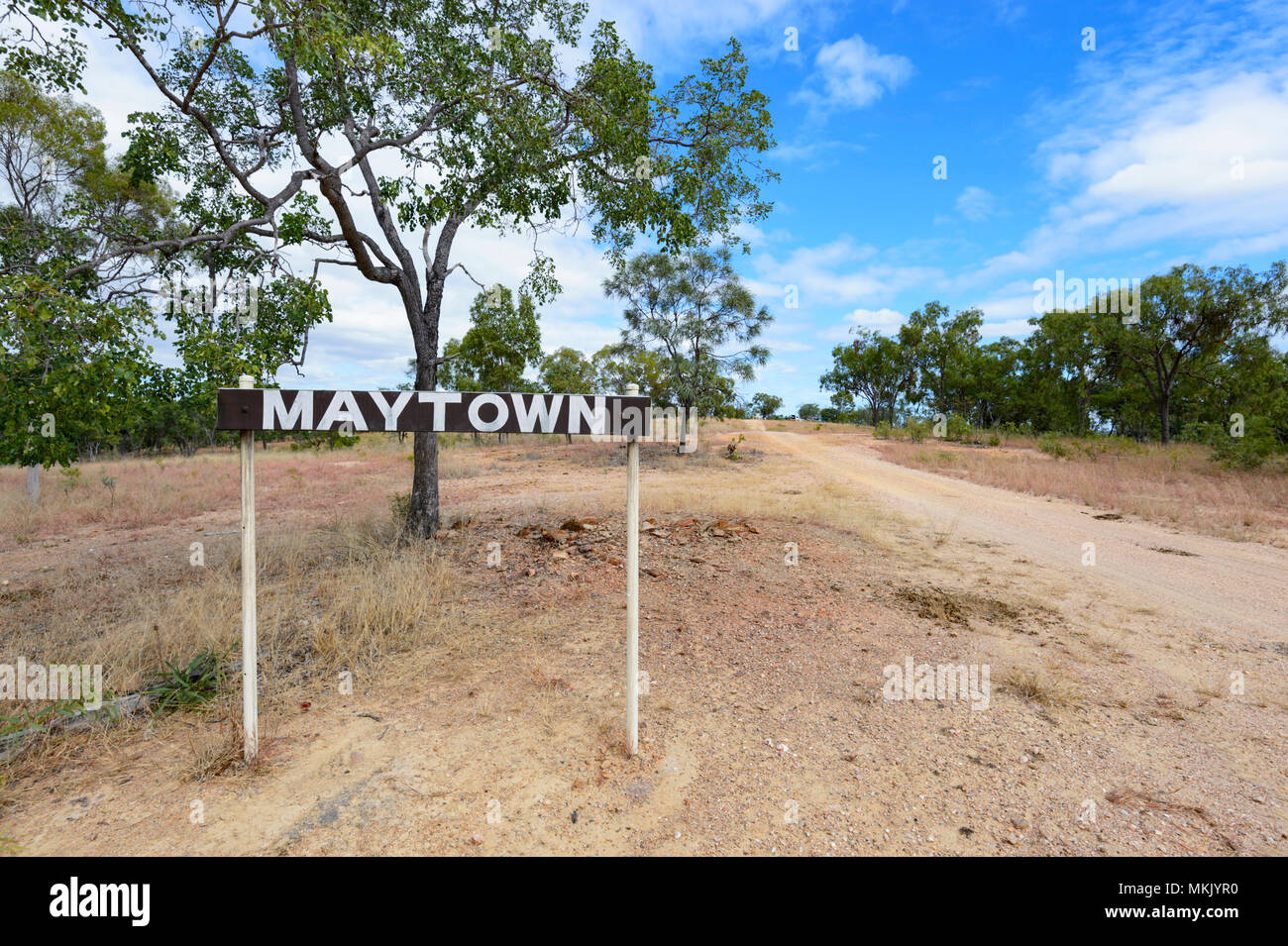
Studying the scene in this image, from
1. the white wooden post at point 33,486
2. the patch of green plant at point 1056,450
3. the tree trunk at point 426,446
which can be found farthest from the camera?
the patch of green plant at point 1056,450

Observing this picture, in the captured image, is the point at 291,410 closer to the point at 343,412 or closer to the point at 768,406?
the point at 343,412

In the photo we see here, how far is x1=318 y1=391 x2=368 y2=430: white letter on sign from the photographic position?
3086mm

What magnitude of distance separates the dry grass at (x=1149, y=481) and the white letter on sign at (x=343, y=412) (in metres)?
13.2

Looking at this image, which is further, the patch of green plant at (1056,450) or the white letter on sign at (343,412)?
the patch of green plant at (1056,450)

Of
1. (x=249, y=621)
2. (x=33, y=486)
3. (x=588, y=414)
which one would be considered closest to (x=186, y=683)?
(x=249, y=621)

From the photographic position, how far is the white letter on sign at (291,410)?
120 inches

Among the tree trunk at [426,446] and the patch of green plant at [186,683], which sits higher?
the tree trunk at [426,446]

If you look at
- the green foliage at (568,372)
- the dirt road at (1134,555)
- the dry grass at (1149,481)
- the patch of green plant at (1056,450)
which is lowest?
the dirt road at (1134,555)

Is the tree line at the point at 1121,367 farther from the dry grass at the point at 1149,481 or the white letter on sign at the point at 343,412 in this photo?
the white letter on sign at the point at 343,412

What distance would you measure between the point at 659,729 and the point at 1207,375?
129 ft
